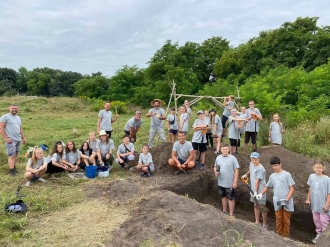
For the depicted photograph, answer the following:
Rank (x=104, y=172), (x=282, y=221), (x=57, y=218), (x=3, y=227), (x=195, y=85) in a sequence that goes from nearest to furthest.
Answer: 1. (x=3, y=227)
2. (x=57, y=218)
3. (x=282, y=221)
4. (x=104, y=172)
5. (x=195, y=85)

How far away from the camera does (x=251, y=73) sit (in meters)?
24.9

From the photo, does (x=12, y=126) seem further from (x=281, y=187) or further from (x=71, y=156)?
(x=281, y=187)

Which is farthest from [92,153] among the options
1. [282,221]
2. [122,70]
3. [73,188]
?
[122,70]

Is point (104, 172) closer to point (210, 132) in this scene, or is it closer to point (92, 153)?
point (92, 153)

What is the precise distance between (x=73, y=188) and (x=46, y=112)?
19.0 meters

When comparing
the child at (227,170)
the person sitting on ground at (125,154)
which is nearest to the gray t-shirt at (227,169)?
the child at (227,170)

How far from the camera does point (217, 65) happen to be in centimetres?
2789

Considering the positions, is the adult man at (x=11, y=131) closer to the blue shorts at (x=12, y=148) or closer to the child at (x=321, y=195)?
the blue shorts at (x=12, y=148)

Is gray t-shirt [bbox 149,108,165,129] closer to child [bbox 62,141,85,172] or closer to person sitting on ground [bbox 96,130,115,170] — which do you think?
person sitting on ground [bbox 96,130,115,170]

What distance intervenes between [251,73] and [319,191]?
801 inches

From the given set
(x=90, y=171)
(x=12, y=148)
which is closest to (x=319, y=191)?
(x=90, y=171)

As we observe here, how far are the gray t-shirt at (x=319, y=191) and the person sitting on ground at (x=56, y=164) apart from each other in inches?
206

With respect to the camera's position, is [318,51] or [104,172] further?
[318,51]

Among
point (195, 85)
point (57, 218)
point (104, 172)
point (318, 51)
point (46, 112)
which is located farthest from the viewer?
point (195, 85)
